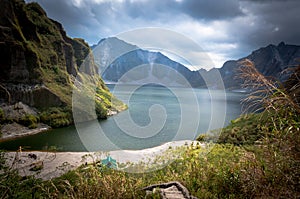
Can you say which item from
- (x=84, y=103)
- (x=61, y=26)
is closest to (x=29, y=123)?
(x=84, y=103)

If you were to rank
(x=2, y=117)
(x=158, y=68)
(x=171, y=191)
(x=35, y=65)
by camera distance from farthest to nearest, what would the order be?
1. (x=35, y=65)
2. (x=2, y=117)
3. (x=158, y=68)
4. (x=171, y=191)

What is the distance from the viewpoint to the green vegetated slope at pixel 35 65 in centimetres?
2802

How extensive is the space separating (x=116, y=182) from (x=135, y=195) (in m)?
0.40

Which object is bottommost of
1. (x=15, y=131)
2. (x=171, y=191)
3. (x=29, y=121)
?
(x=15, y=131)

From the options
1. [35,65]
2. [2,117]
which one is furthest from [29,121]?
[35,65]

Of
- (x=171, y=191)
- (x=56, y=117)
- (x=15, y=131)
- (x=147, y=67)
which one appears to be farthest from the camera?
(x=56, y=117)

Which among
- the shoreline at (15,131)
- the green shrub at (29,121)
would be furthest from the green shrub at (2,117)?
the green shrub at (29,121)

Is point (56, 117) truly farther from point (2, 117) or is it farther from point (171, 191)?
point (171, 191)

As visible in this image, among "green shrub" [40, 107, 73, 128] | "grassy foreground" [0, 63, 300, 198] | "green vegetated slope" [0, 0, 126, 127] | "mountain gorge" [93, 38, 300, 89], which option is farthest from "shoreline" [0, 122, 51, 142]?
"grassy foreground" [0, 63, 300, 198]

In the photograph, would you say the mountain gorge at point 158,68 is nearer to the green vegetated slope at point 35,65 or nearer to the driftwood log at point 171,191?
the driftwood log at point 171,191

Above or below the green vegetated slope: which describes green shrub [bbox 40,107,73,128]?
below

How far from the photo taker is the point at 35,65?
105 ft

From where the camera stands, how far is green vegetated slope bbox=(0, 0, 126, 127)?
28.0 meters

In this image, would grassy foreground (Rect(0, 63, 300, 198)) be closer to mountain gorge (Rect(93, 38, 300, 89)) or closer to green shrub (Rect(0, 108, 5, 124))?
mountain gorge (Rect(93, 38, 300, 89))
